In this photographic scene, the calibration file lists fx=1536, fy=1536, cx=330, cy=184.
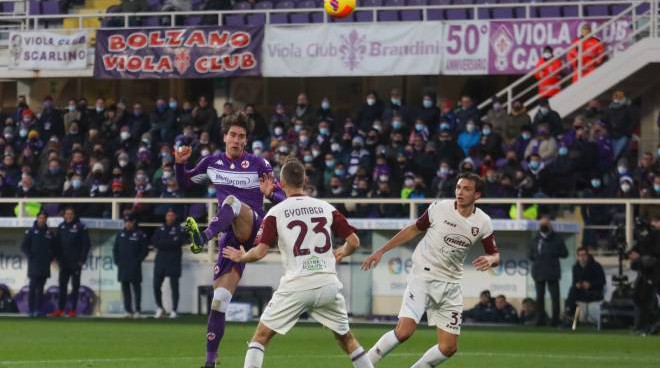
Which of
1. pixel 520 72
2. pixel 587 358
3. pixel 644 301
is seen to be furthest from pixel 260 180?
pixel 520 72

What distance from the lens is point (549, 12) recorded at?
104ft

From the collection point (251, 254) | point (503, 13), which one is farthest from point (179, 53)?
point (251, 254)

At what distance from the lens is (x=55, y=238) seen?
27.9 metres

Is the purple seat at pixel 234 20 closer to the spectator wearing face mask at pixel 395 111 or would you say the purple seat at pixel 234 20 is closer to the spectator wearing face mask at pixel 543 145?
the spectator wearing face mask at pixel 395 111

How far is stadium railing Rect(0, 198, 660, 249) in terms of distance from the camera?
25578mm

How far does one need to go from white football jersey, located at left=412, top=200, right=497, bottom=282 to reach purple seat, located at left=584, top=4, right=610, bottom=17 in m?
18.5

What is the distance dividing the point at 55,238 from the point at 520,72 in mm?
9725

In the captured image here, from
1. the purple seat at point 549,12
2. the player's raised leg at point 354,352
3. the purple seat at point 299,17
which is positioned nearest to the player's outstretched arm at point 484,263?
the player's raised leg at point 354,352

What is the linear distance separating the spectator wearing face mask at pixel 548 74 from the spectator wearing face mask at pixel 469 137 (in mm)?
2120

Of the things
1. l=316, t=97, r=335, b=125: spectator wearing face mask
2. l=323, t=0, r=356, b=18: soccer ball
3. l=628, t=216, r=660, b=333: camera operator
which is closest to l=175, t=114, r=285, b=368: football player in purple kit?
l=628, t=216, r=660, b=333: camera operator

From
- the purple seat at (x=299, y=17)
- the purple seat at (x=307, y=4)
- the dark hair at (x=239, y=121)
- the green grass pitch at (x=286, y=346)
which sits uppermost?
the purple seat at (x=307, y=4)

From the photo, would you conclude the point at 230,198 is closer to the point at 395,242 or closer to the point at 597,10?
the point at 395,242

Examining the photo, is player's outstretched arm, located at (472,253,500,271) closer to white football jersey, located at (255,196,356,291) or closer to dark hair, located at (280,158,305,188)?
white football jersey, located at (255,196,356,291)

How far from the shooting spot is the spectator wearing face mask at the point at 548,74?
29.9 meters
